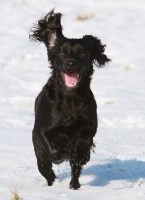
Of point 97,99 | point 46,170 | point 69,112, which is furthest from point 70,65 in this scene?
point 97,99

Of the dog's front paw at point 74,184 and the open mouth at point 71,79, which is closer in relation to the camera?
the open mouth at point 71,79

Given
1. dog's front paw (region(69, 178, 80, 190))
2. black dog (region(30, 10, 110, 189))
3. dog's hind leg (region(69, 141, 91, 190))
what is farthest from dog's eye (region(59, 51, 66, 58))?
dog's front paw (region(69, 178, 80, 190))

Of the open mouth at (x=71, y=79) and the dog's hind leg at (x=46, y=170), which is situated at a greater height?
the open mouth at (x=71, y=79)

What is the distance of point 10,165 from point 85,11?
1184 cm

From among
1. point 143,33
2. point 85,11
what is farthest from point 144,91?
point 85,11

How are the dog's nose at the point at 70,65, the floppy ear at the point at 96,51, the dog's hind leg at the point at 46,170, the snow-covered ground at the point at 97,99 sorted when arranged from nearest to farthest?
the dog's nose at the point at 70,65 < the snow-covered ground at the point at 97,99 < the dog's hind leg at the point at 46,170 < the floppy ear at the point at 96,51

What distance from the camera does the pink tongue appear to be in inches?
203

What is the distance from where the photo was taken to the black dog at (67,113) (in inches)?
206

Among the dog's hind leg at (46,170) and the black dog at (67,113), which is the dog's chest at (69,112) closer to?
the black dog at (67,113)

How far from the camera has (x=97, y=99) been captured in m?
11.2

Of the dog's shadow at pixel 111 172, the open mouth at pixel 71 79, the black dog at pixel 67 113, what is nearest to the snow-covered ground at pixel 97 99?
the dog's shadow at pixel 111 172

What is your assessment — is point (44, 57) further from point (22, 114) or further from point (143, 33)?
point (22, 114)

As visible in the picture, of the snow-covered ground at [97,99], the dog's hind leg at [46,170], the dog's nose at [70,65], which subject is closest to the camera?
the dog's nose at [70,65]

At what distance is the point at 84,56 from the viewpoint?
17.5 feet
